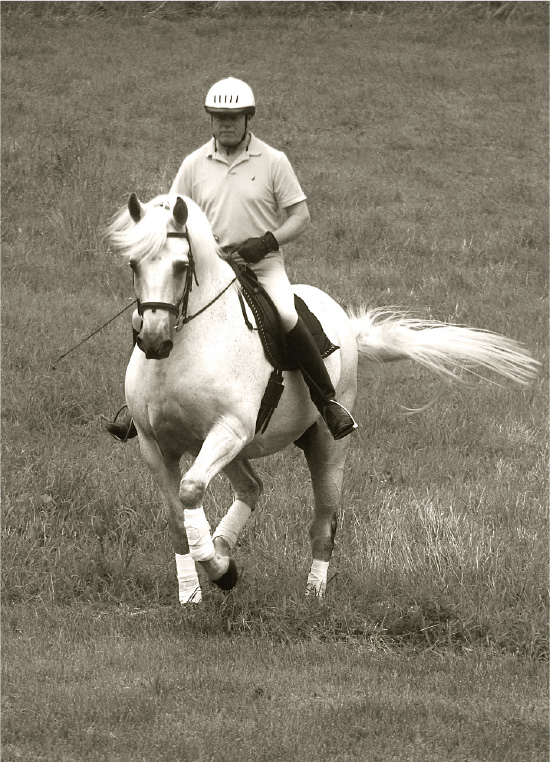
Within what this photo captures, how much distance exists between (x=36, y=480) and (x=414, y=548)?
11.1 feet

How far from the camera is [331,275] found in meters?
16.4

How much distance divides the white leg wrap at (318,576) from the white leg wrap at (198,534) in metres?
1.26

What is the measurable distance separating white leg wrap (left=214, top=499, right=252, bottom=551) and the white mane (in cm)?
218

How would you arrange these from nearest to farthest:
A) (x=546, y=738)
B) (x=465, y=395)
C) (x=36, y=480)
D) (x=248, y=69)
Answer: (x=546, y=738), (x=36, y=480), (x=465, y=395), (x=248, y=69)

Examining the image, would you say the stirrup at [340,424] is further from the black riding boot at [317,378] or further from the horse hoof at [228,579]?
the horse hoof at [228,579]

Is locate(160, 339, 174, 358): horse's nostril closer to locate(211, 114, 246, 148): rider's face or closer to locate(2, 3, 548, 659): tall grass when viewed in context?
locate(211, 114, 246, 148): rider's face

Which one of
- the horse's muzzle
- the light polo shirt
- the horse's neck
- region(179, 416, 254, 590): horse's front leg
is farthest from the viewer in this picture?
the light polo shirt

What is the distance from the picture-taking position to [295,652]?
23.0 ft

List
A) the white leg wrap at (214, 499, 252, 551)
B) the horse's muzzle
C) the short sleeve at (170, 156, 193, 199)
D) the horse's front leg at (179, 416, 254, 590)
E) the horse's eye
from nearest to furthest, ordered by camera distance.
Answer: the horse's muzzle
the horse's eye
the horse's front leg at (179, 416, 254, 590)
the short sleeve at (170, 156, 193, 199)
the white leg wrap at (214, 499, 252, 551)

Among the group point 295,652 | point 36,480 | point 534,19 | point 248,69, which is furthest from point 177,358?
point 534,19

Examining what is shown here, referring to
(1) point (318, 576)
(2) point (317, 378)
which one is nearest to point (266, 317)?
(2) point (317, 378)

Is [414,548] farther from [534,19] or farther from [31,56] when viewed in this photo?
[534,19]

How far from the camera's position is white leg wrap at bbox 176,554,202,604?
763 centimetres

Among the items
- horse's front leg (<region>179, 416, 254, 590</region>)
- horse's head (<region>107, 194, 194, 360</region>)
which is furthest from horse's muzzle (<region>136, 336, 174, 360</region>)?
horse's front leg (<region>179, 416, 254, 590</region>)
